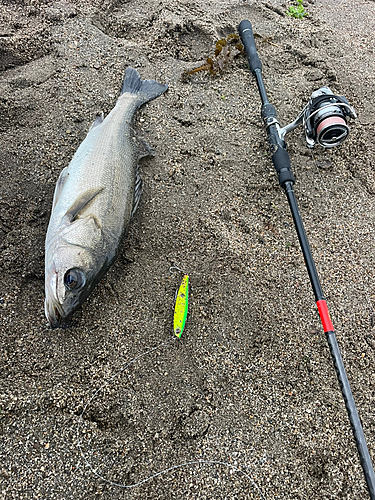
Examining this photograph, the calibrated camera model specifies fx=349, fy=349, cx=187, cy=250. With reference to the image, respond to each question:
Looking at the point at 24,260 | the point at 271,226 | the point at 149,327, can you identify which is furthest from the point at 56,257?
the point at 271,226

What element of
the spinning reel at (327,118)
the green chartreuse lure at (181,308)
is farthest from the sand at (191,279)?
the spinning reel at (327,118)

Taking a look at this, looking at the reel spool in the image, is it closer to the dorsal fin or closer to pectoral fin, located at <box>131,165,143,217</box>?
pectoral fin, located at <box>131,165,143,217</box>

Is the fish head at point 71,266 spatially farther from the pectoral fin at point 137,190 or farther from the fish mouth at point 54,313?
the pectoral fin at point 137,190

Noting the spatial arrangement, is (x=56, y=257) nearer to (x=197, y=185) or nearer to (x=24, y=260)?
(x=24, y=260)

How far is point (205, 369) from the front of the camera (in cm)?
271

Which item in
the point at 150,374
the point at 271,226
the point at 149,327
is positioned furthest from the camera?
the point at 271,226

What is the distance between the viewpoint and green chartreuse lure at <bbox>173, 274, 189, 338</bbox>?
9.21 ft

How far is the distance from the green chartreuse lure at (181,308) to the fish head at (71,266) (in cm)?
66

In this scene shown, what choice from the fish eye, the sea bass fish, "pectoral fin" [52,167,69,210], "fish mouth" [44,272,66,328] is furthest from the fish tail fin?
"fish mouth" [44,272,66,328]

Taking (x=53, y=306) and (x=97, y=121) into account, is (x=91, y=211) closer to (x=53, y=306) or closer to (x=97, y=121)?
(x=53, y=306)

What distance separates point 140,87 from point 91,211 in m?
1.92

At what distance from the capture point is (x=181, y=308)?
2889mm

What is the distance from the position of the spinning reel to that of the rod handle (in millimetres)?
1206

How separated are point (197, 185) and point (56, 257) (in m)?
1.60
